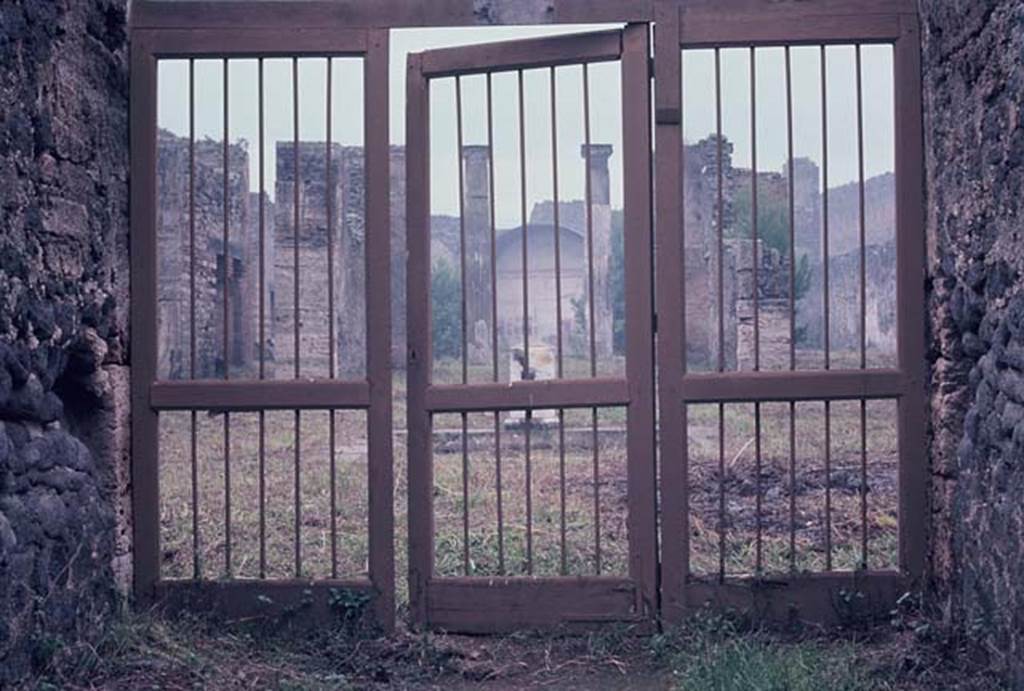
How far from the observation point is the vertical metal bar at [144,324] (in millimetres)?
5188

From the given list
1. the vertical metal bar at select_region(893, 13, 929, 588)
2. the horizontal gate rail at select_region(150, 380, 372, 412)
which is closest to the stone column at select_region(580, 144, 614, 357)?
the vertical metal bar at select_region(893, 13, 929, 588)

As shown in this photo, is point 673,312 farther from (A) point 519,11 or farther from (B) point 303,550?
(B) point 303,550

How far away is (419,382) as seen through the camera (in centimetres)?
524

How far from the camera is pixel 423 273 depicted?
525cm

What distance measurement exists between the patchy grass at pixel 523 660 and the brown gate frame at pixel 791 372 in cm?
18

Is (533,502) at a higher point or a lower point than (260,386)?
lower

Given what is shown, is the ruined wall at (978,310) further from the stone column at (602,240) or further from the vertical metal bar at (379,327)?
the stone column at (602,240)

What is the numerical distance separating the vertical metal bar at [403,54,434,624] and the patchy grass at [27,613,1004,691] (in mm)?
282

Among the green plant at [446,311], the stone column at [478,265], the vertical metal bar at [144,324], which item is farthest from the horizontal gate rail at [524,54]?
the green plant at [446,311]

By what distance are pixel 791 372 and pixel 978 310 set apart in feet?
2.77

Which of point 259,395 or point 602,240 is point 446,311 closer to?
point 602,240

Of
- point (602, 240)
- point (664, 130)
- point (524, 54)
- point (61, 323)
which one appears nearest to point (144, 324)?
point (61, 323)

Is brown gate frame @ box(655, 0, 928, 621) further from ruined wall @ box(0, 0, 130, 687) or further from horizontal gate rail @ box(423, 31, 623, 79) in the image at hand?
ruined wall @ box(0, 0, 130, 687)

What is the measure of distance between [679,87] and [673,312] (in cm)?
96
